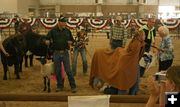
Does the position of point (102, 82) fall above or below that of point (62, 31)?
below

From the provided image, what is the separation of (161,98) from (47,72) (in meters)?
6.25

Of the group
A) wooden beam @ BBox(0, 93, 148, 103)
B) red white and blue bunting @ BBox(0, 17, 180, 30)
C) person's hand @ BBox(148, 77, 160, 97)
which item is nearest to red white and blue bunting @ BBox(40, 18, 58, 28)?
red white and blue bunting @ BBox(0, 17, 180, 30)

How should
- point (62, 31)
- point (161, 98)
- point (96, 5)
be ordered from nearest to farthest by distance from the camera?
point (161, 98), point (62, 31), point (96, 5)

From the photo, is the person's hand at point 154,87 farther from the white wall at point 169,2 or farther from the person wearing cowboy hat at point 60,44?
the white wall at point 169,2

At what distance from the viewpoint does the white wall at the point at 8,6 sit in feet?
111

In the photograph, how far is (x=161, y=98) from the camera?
2.18 m

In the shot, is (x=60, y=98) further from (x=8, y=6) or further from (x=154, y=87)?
(x=8, y=6)

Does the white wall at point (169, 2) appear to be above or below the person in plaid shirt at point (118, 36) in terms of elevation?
above

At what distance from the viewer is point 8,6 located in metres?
33.9

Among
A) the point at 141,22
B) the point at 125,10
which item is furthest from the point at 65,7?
the point at 141,22

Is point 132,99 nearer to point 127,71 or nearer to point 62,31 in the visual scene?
point 127,71

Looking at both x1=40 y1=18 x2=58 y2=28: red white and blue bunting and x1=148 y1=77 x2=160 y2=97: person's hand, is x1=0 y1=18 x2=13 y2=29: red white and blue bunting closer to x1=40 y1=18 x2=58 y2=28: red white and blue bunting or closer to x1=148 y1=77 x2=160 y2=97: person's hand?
x1=40 y1=18 x2=58 y2=28: red white and blue bunting

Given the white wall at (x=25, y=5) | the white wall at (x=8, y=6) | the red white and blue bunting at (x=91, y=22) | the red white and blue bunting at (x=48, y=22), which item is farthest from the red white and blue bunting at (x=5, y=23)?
the white wall at (x=25, y=5)

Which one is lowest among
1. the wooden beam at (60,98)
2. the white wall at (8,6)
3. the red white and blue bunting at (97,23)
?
the red white and blue bunting at (97,23)
